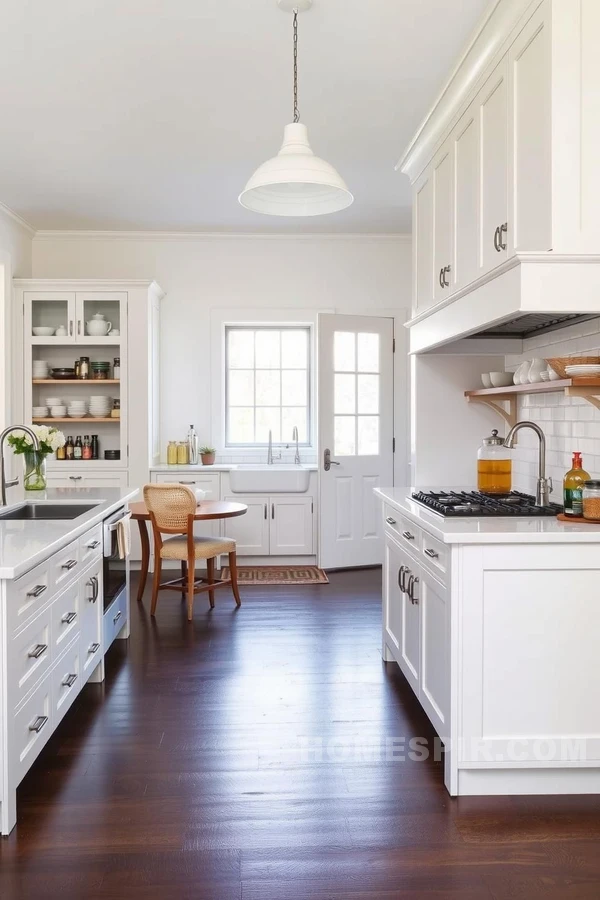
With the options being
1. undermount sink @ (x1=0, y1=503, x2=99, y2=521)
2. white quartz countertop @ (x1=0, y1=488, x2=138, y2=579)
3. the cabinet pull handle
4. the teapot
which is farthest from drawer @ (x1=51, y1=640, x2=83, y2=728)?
the teapot

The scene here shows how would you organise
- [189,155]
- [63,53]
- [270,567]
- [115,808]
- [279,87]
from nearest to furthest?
[115,808]
[63,53]
[279,87]
[189,155]
[270,567]

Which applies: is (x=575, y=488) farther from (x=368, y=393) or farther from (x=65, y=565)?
(x=368, y=393)

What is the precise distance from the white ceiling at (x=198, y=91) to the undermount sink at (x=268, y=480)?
7.07 ft

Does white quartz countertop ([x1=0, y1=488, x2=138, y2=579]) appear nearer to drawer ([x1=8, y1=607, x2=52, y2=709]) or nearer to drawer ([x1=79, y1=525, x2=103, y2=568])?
drawer ([x1=79, y1=525, x2=103, y2=568])

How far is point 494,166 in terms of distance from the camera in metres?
2.79

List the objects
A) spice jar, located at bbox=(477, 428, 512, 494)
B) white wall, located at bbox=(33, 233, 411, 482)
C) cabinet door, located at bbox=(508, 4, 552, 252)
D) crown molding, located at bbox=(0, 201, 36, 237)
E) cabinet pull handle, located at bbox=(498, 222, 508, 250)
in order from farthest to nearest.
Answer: white wall, located at bbox=(33, 233, 411, 482) < crown molding, located at bbox=(0, 201, 36, 237) < spice jar, located at bbox=(477, 428, 512, 494) < cabinet pull handle, located at bbox=(498, 222, 508, 250) < cabinet door, located at bbox=(508, 4, 552, 252)

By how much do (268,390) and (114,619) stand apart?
340cm

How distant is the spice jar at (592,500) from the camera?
2617mm

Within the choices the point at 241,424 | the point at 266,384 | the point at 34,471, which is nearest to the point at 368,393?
the point at 266,384

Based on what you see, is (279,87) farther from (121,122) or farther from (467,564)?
(467,564)

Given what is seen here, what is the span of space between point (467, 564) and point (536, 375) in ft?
3.48

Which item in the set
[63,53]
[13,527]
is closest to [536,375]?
[13,527]

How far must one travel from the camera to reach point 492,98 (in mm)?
2838

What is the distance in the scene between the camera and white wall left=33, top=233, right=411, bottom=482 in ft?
21.8
